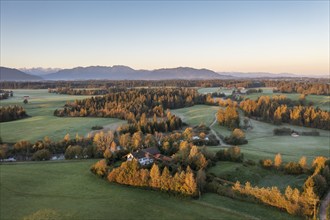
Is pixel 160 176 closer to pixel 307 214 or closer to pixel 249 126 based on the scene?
pixel 307 214

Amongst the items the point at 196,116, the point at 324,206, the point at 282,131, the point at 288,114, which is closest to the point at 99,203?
the point at 324,206

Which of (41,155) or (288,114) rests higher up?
(288,114)

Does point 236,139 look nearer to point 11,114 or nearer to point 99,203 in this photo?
point 99,203

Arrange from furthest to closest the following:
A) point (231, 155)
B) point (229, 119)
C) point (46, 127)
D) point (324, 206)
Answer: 1. point (229, 119)
2. point (46, 127)
3. point (231, 155)
4. point (324, 206)

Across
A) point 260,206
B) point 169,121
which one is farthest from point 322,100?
point 260,206

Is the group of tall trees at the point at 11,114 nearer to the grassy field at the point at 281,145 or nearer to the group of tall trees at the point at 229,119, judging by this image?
the grassy field at the point at 281,145

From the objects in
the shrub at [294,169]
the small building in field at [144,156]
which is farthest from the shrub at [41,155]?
the shrub at [294,169]

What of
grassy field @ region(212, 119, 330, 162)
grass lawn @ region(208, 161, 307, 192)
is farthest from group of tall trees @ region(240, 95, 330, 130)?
grass lawn @ region(208, 161, 307, 192)
